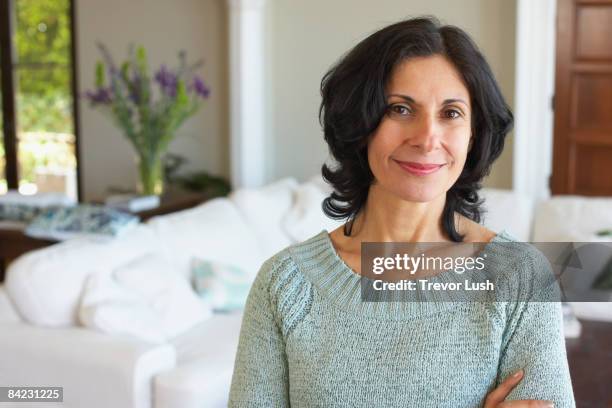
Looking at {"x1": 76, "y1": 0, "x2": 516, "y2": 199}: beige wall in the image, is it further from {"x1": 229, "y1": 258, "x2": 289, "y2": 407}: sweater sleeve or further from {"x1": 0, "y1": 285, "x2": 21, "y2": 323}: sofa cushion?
{"x1": 229, "y1": 258, "x2": 289, "y2": 407}: sweater sleeve

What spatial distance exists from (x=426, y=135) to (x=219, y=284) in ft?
8.38

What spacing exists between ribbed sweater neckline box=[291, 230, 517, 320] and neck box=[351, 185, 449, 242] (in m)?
0.07

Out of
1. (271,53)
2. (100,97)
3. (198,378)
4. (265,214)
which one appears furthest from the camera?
(271,53)

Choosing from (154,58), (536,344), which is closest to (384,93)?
(536,344)

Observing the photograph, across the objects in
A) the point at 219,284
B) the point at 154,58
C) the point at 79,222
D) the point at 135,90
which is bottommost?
the point at 219,284

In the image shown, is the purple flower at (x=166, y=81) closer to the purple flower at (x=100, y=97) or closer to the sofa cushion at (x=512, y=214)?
the purple flower at (x=100, y=97)

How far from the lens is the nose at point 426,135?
43.8 inches

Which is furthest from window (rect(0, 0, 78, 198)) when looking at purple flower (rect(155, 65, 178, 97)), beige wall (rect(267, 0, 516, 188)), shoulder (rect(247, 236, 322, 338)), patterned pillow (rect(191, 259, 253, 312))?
shoulder (rect(247, 236, 322, 338))

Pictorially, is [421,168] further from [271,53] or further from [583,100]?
[271,53]

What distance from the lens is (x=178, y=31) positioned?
19.2 ft

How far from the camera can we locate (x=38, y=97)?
658cm

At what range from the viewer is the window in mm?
6406

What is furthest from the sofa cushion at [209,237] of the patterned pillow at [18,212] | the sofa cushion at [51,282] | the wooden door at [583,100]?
the wooden door at [583,100]

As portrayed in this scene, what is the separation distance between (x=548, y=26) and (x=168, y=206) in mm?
2299
